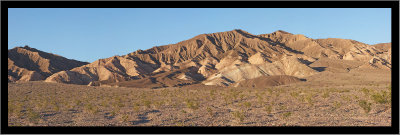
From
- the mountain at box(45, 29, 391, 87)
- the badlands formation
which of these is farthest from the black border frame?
the mountain at box(45, 29, 391, 87)

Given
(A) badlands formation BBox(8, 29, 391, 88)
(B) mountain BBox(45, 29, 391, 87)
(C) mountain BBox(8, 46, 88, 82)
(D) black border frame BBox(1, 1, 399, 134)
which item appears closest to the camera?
(D) black border frame BBox(1, 1, 399, 134)

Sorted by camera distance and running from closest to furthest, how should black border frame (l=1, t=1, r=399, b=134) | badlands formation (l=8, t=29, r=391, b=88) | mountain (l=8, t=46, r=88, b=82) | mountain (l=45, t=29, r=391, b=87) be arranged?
black border frame (l=1, t=1, r=399, b=134), badlands formation (l=8, t=29, r=391, b=88), mountain (l=45, t=29, r=391, b=87), mountain (l=8, t=46, r=88, b=82)

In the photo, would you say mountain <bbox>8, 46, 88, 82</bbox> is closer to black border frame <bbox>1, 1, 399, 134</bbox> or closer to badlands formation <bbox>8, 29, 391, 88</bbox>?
badlands formation <bbox>8, 29, 391, 88</bbox>

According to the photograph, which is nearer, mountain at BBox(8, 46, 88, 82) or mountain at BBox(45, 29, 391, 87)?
mountain at BBox(45, 29, 391, 87)
